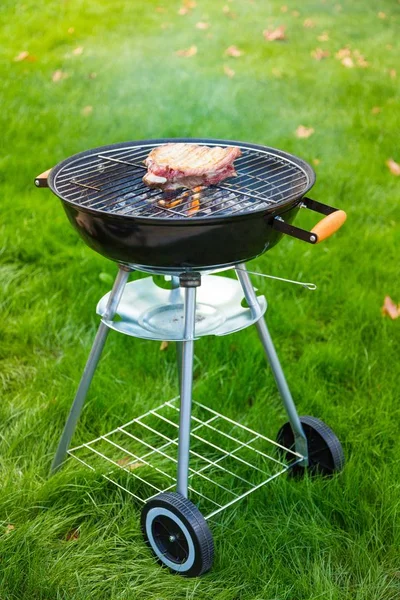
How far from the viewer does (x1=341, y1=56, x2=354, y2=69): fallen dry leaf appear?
262 inches

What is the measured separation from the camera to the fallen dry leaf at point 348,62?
21.8 feet

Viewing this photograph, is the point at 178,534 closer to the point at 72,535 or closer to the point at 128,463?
the point at 72,535

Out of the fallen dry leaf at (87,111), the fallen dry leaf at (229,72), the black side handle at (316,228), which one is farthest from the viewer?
the fallen dry leaf at (229,72)

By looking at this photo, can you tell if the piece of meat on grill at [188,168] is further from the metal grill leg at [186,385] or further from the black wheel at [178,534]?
the black wheel at [178,534]

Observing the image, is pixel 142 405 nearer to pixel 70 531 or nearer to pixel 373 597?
pixel 70 531

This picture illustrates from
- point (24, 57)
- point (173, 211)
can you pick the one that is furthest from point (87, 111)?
point (173, 211)

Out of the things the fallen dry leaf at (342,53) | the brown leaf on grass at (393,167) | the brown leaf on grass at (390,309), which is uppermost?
the brown leaf on grass at (390,309)

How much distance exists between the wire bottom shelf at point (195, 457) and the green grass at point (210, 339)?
0.21 ft

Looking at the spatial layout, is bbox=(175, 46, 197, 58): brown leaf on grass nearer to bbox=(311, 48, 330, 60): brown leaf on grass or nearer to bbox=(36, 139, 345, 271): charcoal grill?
A: bbox=(311, 48, 330, 60): brown leaf on grass

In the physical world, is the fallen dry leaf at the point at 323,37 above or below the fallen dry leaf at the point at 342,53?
below

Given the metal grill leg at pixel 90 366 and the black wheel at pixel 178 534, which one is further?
the metal grill leg at pixel 90 366

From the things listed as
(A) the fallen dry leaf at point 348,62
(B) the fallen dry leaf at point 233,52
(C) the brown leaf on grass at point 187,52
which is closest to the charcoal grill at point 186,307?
(C) the brown leaf on grass at point 187,52

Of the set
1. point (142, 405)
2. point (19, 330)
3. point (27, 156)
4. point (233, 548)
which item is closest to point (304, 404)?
point (142, 405)

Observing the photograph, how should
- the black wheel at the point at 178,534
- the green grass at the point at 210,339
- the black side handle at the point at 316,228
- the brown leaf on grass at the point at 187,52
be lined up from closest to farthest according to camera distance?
the black side handle at the point at 316,228
the black wheel at the point at 178,534
the green grass at the point at 210,339
the brown leaf on grass at the point at 187,52
